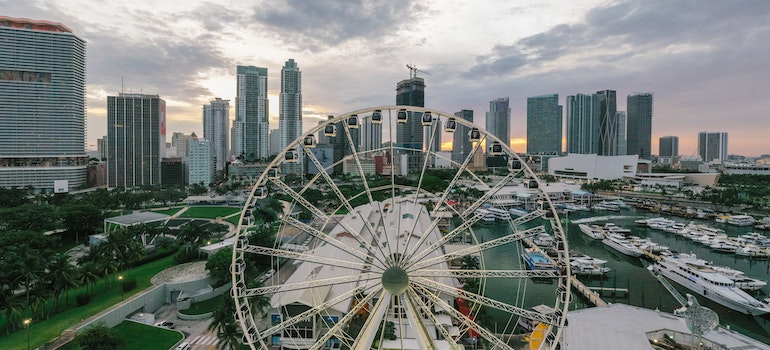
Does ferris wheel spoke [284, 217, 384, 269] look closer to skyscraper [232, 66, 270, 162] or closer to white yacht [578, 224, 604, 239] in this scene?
white yacht [578, 224, 604, 239]

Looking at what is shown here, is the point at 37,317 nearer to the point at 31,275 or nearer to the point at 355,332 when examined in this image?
the point at 31,275

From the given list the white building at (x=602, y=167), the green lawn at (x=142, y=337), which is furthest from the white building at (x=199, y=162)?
the white building at (x=602, y=167)

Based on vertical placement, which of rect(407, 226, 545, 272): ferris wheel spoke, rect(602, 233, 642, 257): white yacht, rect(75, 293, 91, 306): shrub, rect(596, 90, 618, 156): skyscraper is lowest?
rect(75, 293, 91, 306): shrub

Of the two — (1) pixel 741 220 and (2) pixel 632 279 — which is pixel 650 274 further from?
(1) pixel 741 220

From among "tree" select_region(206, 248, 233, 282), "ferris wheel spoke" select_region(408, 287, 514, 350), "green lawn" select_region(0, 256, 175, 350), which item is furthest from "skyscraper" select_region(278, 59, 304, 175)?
"ferris wheel spoke" select_region(408, 287, 514, 350)

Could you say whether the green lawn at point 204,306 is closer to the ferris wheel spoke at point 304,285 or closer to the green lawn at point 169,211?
the ferris wheel spoke at point 304,285

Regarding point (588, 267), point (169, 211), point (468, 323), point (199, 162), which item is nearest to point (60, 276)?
point (468, 323)
